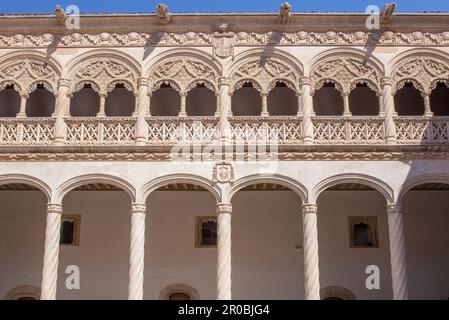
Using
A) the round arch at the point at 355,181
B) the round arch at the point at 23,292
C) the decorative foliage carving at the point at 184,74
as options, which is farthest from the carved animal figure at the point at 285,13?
the round arch at the point at 23,292

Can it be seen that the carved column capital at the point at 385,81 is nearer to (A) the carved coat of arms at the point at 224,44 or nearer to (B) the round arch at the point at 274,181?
(B) the round arch at the point at 274,181

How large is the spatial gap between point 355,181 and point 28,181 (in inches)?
306

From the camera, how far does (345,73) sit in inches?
666

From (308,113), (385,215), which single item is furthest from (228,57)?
(385,215)

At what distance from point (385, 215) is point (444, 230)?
163cm

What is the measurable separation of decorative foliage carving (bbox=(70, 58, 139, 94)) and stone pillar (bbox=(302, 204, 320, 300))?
528cm

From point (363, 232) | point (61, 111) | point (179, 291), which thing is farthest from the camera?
point (363, 232)

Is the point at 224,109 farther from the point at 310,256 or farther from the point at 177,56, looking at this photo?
the point at 310,256

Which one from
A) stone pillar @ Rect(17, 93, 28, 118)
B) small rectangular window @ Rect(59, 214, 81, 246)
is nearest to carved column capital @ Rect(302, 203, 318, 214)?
small rectangular window @ Rect(59, 214, 81, 246)

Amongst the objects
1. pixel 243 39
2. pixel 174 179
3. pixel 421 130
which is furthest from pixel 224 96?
pixel 421 130

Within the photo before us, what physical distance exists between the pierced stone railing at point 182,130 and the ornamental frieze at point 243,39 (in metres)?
1.89

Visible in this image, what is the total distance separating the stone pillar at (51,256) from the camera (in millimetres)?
15555

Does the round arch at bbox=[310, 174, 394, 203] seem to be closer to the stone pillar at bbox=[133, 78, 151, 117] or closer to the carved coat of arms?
the carved coat of arms

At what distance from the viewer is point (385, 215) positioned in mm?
18391
